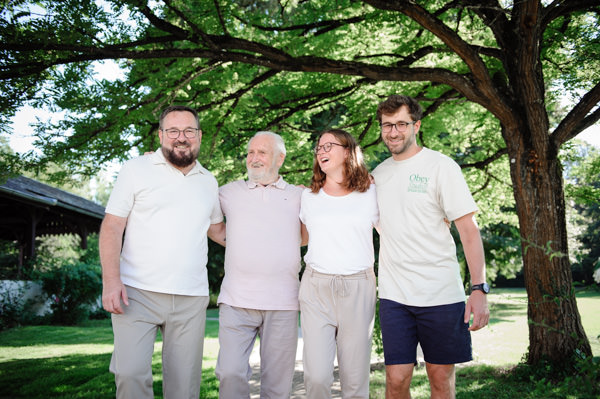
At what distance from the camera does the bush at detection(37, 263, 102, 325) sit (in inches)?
575

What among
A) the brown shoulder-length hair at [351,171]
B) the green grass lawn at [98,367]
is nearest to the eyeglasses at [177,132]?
the brown shoulder-length hair at [351,171]

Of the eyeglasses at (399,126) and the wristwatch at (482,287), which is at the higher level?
the eyeglasses at (399,126)

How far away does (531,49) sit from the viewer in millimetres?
5988

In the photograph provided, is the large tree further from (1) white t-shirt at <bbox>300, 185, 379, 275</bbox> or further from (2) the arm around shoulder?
(1) white t-shirt at <bbox>300, 185, 379, 275</bbox>

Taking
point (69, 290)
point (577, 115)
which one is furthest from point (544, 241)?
point (69, 290)

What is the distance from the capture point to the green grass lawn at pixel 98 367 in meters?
6.07

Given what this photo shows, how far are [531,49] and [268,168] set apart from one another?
3886mm

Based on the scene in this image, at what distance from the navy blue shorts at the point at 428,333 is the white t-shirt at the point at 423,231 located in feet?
0.23

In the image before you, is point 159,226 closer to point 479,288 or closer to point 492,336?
point 479,288

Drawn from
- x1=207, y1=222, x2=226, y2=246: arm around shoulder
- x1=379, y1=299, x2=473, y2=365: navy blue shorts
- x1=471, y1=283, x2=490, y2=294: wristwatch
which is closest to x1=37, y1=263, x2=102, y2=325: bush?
x1=207, y1=222, x2=226, y2=246: arm around shoulder

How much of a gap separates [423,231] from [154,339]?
1951 mm

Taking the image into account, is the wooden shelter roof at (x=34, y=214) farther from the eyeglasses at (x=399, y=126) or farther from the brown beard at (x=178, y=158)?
the eyeglasses at (x=399, y=126)

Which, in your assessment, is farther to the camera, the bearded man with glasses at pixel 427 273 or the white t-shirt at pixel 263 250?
the white t-shirt at pixel 263 250

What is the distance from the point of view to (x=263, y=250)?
374 cm
